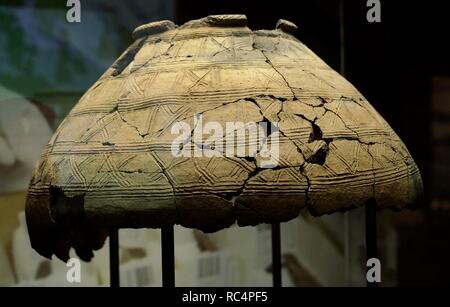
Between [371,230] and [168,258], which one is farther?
[371,230]

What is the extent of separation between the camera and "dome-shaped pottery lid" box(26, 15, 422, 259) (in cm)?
186

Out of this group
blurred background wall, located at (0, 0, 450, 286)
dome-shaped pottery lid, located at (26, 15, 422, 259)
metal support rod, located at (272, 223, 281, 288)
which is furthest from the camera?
blurred background wall, located at (0, 0, 450, 286)

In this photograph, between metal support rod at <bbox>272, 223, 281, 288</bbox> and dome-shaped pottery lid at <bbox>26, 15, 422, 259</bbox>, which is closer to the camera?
dome-shaped pottery lid at <bbox>26, 15, 422, 259</bbox>

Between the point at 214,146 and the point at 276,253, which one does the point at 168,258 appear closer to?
the point at 214,146

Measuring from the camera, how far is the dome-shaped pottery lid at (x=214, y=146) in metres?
1.86

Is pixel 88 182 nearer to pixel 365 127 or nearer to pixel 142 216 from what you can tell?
pixel 142 216

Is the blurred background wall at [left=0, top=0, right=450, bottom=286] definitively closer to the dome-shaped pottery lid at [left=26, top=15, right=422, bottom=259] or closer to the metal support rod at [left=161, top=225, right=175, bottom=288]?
the dome-shaped pottery lid at [left=26, top=15, right=422, bottom=259]

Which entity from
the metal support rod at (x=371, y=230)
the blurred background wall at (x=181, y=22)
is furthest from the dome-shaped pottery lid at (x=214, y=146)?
the blurred background wall at (x=181, y=22)

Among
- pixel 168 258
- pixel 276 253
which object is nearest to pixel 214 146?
pixel 168 258

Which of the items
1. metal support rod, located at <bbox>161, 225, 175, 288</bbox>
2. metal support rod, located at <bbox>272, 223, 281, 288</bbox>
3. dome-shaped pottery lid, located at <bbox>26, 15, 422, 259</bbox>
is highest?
dome-shaped pottery lid, located at <bbox>26, 15, 422, 259</bbox>

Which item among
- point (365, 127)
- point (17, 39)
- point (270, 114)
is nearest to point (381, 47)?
A: point (365, 127)

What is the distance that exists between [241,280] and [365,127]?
5.34 feet

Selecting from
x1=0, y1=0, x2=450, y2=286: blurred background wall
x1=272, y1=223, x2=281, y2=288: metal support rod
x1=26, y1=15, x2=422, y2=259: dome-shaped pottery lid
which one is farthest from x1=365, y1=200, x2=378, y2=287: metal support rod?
x1=0, y1=0, x2=450, y2=286: blurred background wall

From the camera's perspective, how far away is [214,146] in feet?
6.15
